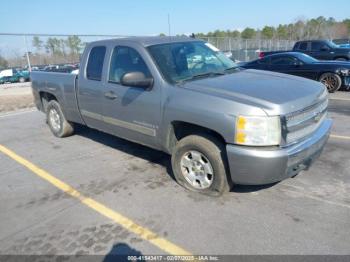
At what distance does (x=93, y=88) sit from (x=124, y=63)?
2.62ft

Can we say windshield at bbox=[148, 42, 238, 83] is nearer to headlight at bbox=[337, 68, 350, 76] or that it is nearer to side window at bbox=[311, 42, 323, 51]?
headlight at bbox=[337, 68, 350, 76]

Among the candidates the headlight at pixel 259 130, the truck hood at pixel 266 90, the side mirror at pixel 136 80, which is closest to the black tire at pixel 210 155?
the headlight at pixel 259 130

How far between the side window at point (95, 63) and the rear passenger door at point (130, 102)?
276 mm

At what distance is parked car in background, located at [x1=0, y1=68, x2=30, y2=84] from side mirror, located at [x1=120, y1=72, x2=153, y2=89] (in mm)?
24501

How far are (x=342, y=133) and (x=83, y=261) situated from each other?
5.27 m

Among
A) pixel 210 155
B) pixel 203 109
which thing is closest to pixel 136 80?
pixel 203 109

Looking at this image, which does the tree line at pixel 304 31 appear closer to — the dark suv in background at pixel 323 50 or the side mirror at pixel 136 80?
the dark suv in background at pixel 323 50

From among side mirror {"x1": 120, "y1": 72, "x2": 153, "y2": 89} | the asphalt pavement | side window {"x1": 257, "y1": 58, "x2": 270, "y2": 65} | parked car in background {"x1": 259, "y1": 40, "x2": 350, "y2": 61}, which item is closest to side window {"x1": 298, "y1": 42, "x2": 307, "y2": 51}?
parked car in background {"x1": 259, "y1": 40, "x2": 350, "y2": 61}

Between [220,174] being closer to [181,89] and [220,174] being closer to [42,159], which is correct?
[181,89]

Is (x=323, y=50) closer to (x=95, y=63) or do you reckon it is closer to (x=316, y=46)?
(x=316, y=46)

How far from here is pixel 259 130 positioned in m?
3.23

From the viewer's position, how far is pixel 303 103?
3.48m

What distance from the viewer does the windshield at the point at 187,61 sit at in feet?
13.7

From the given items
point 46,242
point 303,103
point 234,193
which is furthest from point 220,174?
point 46,242
